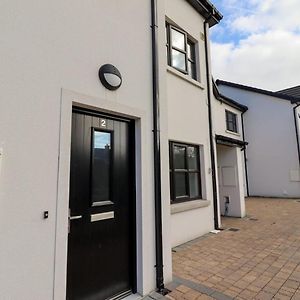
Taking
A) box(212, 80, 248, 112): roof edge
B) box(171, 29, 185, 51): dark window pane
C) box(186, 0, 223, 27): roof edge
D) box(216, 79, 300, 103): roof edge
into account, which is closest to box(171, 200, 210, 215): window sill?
box(171, 29, 185, 51): dark window pane

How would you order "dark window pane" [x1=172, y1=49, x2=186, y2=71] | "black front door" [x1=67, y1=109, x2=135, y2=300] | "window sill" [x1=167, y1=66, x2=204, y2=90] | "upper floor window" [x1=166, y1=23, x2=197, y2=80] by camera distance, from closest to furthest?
"black front door" [x1=67, y1=109, x2=135, y2=300], "window sill" [x1=167, y1=66, x2=204, y2=90], "upper floor window" [x1=166, y1=23, x2=197, y2=80], "dark window pane" [x1=172, y1=49, x2=186, y2=71]

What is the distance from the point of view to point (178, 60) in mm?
6613

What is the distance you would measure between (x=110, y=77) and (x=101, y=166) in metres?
1.22

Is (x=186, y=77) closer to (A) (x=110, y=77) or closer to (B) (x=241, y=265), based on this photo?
(A) (x=110, y=77)

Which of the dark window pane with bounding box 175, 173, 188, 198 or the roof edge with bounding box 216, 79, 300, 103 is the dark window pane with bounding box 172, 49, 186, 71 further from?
the roof edge with bounding box 216, 79, 300, 103

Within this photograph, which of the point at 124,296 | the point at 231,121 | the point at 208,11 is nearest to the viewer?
the point at 124,296

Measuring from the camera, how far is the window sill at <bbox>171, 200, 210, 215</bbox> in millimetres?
5473

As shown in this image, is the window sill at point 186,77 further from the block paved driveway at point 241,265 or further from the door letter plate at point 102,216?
the block paved driveway at point 241,265

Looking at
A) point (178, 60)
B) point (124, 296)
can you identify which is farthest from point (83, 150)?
point (178, 60)

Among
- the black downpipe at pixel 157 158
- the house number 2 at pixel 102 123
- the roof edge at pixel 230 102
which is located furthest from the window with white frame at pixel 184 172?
the roof edge at pixel 230 102

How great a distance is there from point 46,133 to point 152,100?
186cm

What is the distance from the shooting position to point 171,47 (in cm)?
625

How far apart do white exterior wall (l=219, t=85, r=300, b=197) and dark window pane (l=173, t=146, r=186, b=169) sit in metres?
11.5

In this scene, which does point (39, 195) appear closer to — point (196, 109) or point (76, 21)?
point (76, 21)
